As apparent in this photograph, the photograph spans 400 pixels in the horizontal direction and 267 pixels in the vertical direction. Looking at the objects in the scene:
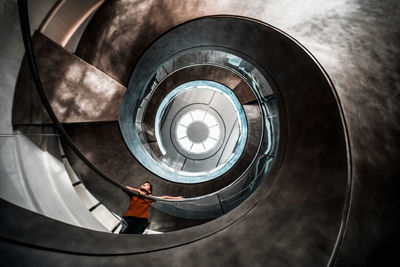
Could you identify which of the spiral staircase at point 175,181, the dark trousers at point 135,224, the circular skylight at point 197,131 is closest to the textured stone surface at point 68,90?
the spiral staircase at point 175,181

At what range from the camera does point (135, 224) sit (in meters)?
4.29

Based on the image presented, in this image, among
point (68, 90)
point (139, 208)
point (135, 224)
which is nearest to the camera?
point (135, 224)

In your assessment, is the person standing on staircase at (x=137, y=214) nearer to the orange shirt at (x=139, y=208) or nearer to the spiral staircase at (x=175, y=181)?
the orange shirt at (x=139, y=208)

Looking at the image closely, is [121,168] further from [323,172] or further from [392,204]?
[392,204]

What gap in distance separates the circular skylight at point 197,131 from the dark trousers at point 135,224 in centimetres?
983

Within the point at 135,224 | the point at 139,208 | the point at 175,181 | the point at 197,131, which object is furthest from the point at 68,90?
the point at 197,131

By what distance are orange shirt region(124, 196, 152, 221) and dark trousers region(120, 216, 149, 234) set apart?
8 centimetres

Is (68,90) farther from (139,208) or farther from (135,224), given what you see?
(135,224)

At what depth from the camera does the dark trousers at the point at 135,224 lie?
4204mm

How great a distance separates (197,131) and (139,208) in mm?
10062

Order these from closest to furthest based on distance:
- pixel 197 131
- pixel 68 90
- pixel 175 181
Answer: pixel 68 90 < pixel 175 181 < pixel 197 131

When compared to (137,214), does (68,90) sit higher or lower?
higher

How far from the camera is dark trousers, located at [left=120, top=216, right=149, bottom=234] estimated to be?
13.8ft

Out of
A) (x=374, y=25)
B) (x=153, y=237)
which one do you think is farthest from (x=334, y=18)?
(x=153, y=237)
